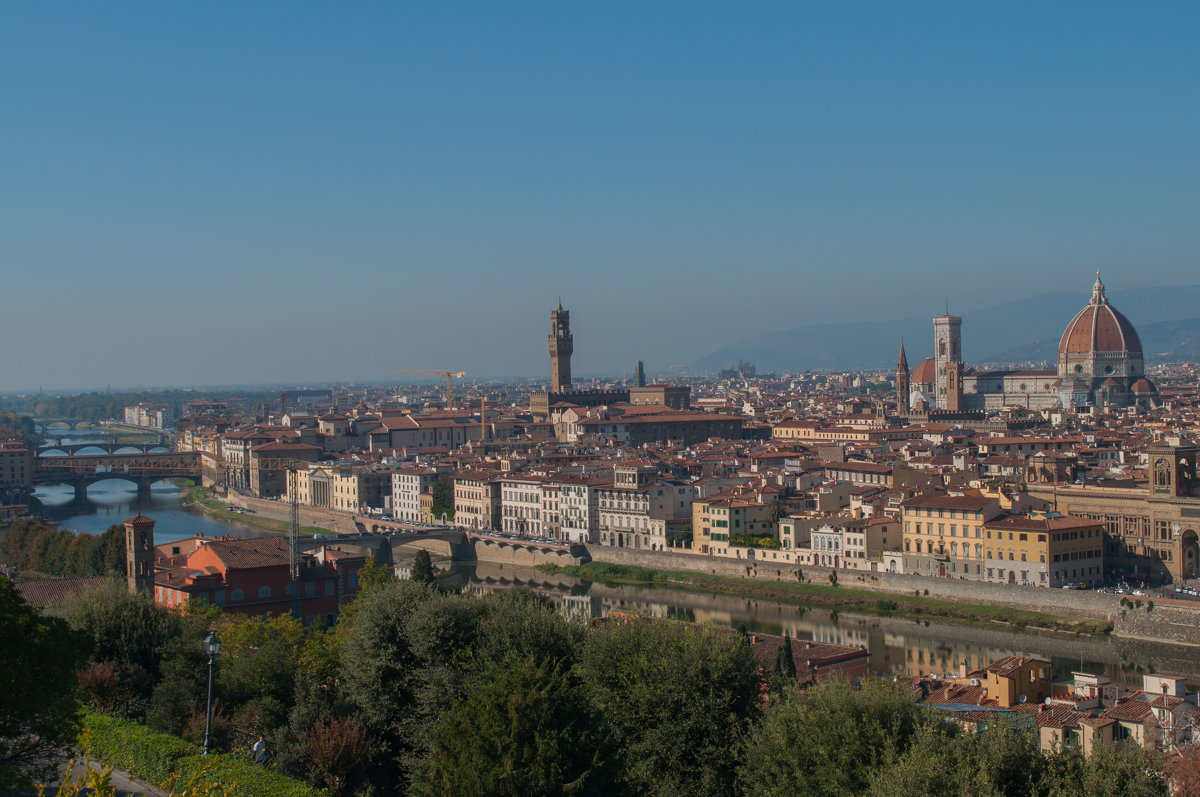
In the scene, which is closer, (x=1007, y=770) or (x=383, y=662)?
(x=1007, y=770)

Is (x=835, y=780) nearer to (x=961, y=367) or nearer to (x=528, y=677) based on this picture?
(x=528, y=677)

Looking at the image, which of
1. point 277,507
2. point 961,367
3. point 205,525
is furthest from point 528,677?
point 961,367

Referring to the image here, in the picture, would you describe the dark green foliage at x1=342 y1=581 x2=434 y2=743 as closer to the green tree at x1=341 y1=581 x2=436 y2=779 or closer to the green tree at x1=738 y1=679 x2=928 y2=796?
the green tree at x1=341 y1=581 x2=436 y2=779

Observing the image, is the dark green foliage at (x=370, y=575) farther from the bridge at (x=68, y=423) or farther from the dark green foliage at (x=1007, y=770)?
Result: the bridge at (x=68, y=423)

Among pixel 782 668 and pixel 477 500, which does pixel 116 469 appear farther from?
pixel 782 668

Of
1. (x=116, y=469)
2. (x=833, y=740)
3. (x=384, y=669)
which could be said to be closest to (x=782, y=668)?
(x=384, y=669)

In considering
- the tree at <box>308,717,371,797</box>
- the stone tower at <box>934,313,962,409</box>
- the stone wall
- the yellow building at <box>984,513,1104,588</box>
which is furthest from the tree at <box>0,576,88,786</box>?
Result: the stone tower at <box>934,313,962,409</box>
